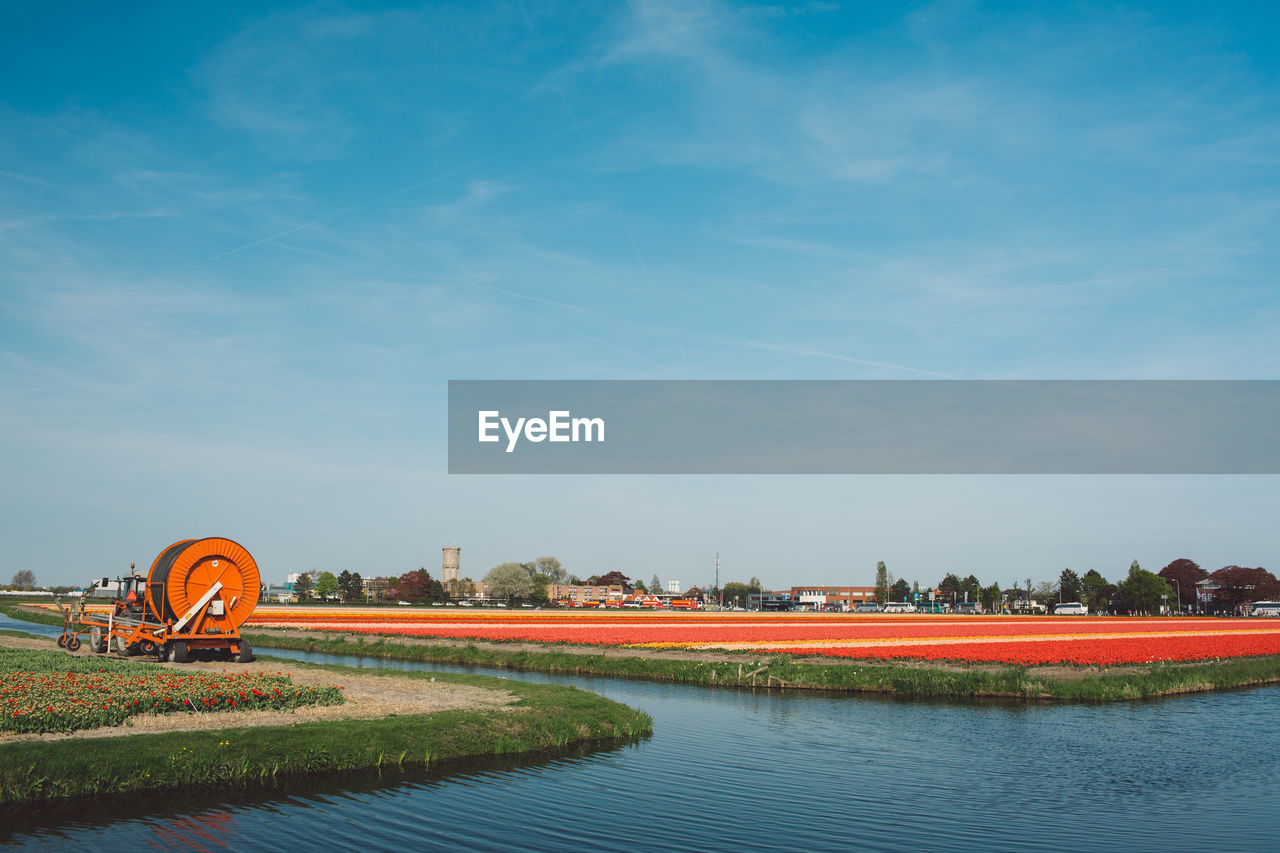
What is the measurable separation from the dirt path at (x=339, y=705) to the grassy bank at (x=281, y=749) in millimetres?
880

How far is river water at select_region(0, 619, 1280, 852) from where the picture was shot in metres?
15.8

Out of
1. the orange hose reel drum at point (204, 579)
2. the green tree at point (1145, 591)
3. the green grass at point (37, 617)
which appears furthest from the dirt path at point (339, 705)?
the green tree at point (1145, 591)

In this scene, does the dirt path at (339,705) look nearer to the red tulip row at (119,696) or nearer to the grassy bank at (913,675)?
the red tulip row at (119,696)

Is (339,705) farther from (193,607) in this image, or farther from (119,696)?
(193,607)

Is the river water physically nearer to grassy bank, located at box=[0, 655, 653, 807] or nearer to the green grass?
grassy bank, located at box=[0, 655, 653, 807]

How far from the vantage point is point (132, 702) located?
75.0ft

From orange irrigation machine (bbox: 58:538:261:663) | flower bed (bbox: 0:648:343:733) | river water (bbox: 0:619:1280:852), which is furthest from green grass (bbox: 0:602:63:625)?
river water (bbox: 0:619:1280:852)

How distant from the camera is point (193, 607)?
3775 cm

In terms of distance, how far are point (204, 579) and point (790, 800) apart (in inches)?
1141

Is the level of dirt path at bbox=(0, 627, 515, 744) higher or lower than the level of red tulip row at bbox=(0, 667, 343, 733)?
lower

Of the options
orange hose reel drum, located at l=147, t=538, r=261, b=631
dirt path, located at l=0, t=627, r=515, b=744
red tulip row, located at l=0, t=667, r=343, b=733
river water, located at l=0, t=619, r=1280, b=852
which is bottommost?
river water, located at l=0, t=619, r=1280, b=852

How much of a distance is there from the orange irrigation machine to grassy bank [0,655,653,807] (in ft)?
56.3

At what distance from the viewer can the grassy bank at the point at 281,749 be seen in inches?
680

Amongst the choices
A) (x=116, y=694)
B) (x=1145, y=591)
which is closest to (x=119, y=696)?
(x=116, y=694)
